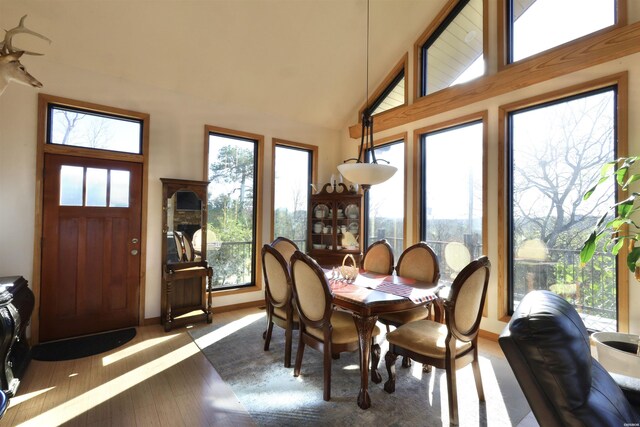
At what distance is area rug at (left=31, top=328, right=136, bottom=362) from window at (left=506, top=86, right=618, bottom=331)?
4.21m

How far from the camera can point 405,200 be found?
4.37 meters

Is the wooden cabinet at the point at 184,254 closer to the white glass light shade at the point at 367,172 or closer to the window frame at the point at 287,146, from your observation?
the window frame at the point at 287,146

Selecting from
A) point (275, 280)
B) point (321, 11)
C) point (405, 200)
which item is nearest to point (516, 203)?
point (405, 200)

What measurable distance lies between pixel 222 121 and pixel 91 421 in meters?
3.43

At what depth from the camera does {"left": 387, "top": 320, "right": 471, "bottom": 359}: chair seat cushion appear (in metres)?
2.03

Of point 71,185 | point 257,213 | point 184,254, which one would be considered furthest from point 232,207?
point 71,185

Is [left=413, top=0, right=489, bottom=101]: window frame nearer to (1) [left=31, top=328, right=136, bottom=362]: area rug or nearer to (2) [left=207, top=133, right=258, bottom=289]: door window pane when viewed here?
(2) [left=207, top=133, right=258, bottom=289]: door window pane

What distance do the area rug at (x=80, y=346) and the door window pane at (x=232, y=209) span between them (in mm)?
1245

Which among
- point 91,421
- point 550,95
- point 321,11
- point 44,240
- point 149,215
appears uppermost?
point 321,11

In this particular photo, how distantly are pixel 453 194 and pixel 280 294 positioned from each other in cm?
256

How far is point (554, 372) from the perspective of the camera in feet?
3.36

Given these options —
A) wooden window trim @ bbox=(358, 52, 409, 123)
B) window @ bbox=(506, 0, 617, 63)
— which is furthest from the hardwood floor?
wooden window trim @ bbox=(358, 52, 409, 123)

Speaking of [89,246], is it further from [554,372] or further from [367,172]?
[554,372]

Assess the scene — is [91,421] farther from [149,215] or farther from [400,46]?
[400,46]
